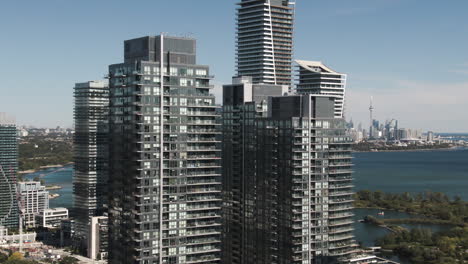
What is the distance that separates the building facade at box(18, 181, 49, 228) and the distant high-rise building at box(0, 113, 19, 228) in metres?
6.52

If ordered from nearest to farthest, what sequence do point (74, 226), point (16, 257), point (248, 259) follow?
point (248, 259) < point (16, 257) < point (74, 226)

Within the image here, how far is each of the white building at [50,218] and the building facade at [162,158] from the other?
93468 millimetres

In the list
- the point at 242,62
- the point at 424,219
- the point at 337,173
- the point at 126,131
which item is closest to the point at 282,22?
the point at 242,62

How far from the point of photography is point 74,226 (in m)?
139

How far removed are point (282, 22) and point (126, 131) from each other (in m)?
96.8

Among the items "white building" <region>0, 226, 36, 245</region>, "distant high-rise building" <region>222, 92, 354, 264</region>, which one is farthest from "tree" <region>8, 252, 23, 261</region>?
"distant high-rise building" <region>222, 92, 354, 264</region>

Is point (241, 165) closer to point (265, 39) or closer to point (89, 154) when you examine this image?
point (89, 154)

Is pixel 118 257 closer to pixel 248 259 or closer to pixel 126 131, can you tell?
pixel 126 131

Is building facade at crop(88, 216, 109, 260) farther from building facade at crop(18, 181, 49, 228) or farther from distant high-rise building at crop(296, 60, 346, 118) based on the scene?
Answer: distant high-rise building at crop(296, 60, 346, 118)

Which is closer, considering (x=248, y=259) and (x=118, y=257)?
(x=118, y=257)

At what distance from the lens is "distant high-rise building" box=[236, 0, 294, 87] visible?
15300 cm

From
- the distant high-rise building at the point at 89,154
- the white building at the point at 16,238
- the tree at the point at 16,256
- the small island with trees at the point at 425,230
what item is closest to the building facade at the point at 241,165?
the small island with trees at the point at 425,230

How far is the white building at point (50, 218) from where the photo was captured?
155 m

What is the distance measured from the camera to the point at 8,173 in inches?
5915
